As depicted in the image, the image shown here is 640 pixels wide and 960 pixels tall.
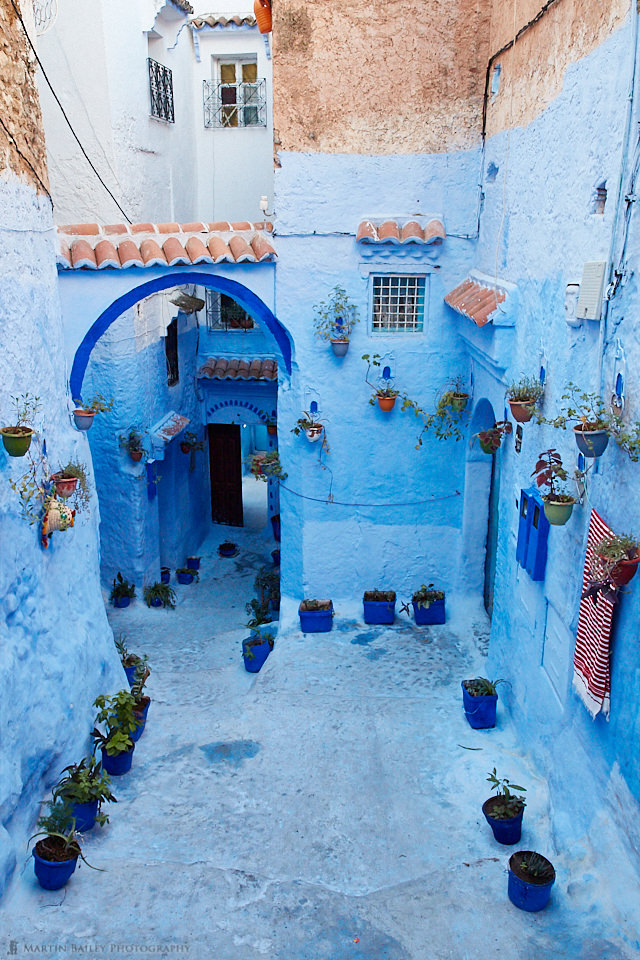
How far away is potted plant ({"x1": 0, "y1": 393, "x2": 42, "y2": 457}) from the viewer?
19.5 ft

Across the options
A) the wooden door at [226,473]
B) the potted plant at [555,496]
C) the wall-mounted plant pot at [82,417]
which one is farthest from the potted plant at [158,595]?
the potted plant at [555,496]

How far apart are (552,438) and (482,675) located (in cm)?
373

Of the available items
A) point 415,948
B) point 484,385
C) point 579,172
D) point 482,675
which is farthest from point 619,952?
point 484,385

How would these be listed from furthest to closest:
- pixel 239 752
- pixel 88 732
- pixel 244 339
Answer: pixel 244 339, pixel 239 752, pixel 88 732

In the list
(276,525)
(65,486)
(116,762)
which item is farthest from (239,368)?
(116,762)

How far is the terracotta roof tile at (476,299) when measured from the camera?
7961 millimetres

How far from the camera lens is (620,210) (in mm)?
5219

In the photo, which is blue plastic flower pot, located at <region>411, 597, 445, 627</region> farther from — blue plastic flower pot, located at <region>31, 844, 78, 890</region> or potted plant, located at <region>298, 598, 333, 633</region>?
blue plastic flower pot, located at <region>31, 844, 78, 890</region>

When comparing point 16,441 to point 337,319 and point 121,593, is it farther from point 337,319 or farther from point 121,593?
point 121,593

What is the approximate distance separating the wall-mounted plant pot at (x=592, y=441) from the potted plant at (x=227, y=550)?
443 inches

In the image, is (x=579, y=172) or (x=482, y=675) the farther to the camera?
(x=482, y=675)

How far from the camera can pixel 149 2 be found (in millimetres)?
11914

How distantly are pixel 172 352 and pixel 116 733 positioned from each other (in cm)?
825

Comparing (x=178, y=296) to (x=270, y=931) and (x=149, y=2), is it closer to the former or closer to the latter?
(x=149, y=2)
